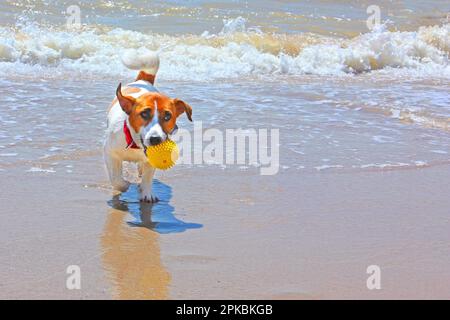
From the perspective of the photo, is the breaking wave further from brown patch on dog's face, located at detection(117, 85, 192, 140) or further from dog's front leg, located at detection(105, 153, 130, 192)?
brown patch on dog's face, located at detection(117, 85, 192, 140)

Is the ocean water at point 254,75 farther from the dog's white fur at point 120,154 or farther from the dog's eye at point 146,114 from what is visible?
the dog's eye at point 146,114

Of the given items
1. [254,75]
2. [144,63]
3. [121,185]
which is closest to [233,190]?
[121,185]

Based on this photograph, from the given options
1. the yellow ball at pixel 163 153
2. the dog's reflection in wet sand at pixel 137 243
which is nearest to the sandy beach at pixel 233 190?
the dog's reflection in wet sand at pixel 137 243

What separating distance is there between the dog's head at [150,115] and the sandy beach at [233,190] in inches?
21.2

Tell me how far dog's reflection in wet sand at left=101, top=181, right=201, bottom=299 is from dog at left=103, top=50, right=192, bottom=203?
149mm

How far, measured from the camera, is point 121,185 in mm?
5062

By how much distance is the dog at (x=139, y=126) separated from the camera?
4.42 metres

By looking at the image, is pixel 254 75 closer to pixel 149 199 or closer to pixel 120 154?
pixel 149 199

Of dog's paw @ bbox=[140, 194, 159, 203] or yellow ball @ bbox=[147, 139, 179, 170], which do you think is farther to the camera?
dog's paw @ bbox=[140, 194, 159, 203]

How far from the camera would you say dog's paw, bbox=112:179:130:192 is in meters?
5.04

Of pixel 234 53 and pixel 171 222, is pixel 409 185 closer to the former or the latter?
pixel 171 222

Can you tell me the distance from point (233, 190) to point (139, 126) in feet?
3.38

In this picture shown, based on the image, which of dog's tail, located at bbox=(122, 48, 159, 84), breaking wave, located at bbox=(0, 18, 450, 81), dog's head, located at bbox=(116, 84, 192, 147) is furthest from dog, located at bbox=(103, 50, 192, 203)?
breaking wave, located at bbox=(0, 18, 450, 81)

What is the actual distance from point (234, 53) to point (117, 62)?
208cm
